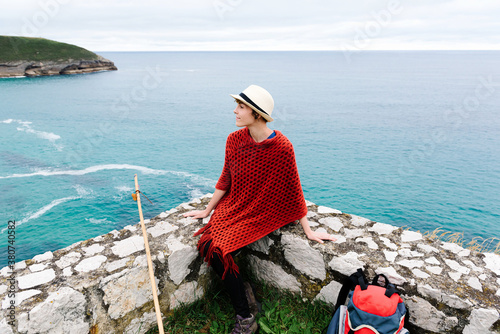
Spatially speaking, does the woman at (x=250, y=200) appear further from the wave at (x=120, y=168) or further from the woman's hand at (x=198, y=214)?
the wave at (x=120, y=168)

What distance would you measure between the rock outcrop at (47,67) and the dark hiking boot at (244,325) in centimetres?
10352

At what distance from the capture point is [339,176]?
33.5 meters

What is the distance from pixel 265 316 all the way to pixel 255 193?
1589 millimetres

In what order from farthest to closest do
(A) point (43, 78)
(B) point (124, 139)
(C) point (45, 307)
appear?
(A) point (43, 78), (B) point (124, 139), (C) point (45, 307)

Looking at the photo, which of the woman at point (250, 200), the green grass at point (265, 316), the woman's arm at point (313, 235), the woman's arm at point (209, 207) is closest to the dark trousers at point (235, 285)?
the woman at point (250, 200)

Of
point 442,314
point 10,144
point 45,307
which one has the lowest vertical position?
point 10,144

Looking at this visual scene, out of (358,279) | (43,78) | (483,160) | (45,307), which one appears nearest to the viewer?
(45,307)

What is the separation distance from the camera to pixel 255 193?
162 inches

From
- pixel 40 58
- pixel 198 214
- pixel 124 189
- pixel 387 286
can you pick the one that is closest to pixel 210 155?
pixel 124 189

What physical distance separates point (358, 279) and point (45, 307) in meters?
3.06

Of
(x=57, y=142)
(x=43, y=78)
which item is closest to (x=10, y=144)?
(x=57, y=142)

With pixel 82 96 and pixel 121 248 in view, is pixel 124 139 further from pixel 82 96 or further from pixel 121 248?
pixel 121 248

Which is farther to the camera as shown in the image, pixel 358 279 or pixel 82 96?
pixel 82 96

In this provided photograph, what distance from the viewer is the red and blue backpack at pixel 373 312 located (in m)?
3.13
